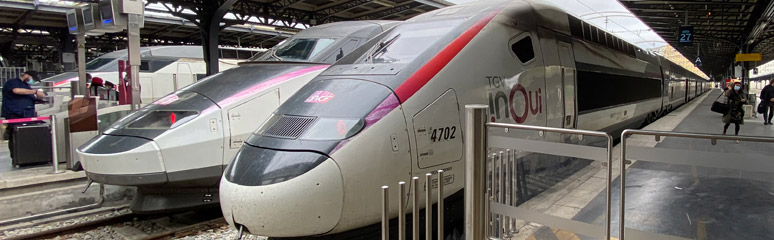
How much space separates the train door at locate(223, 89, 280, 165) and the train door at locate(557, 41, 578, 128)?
355 centimetres

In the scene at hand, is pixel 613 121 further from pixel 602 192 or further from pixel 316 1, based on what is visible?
pixel 316 1

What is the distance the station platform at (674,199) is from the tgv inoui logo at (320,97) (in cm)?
187

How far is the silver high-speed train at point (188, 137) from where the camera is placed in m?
5.33

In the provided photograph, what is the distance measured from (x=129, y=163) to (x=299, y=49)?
8.75 ft

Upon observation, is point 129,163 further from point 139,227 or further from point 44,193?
point 44,193

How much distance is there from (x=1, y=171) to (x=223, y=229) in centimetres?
454

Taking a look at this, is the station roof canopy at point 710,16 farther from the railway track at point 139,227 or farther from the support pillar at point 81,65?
the support pillar at point 81,65

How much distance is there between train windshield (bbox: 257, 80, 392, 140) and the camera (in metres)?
3.63

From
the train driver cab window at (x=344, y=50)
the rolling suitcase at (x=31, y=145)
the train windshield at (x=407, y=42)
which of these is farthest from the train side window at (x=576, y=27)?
the rolling suitcase at (x=31, y=145)

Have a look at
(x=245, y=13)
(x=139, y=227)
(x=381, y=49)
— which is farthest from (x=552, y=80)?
(x=245, y=13)

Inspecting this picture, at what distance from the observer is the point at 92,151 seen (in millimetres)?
5523

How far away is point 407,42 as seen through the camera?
4652 millimetres

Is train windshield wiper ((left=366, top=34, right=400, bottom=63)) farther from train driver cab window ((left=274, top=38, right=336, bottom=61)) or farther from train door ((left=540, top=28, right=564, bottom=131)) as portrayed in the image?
train driver cab window ((left=274, top=38, right=336, bottom=61))

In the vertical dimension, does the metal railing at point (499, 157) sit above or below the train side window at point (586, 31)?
below
